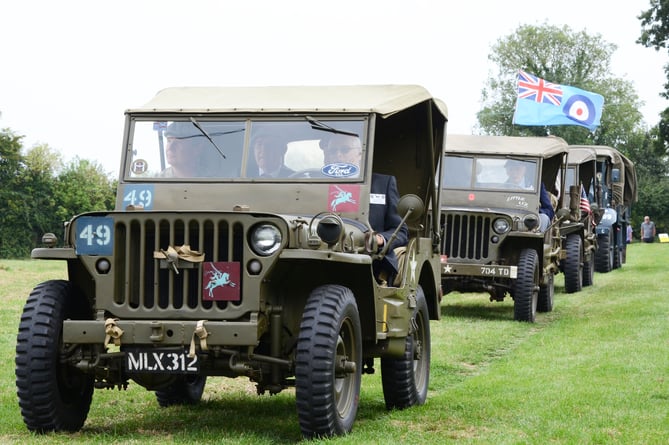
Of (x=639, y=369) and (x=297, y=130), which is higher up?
(x=297, y=130)

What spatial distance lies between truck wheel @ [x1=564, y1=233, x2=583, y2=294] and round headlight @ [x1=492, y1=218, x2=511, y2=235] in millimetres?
4711

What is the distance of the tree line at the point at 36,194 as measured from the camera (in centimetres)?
5494

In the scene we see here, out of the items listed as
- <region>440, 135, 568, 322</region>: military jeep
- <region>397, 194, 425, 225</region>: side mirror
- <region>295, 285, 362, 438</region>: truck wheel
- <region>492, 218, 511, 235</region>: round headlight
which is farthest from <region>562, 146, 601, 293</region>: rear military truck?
<region>295, 285, 362, 438</region>: truck wheel

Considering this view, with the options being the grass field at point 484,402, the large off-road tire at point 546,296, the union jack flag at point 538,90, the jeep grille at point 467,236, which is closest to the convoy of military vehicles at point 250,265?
the grass field at point 484,402

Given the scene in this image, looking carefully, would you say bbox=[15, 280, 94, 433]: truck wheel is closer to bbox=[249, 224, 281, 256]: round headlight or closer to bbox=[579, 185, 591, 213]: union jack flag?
bbox=[249, 224, 281, 256]: round headlight

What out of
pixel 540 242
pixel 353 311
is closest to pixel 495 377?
pixel 353 311

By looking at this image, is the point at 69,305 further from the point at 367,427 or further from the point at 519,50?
the point at 519,50

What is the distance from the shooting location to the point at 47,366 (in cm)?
676

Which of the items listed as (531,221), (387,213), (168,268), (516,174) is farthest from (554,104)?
(168,268)

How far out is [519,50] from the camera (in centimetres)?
7106

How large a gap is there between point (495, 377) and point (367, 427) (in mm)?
3153

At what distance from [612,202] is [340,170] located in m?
20.4

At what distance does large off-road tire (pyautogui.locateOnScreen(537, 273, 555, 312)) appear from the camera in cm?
1733

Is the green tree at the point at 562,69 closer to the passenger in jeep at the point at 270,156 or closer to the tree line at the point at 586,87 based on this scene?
the tree line at the point at 586,87
